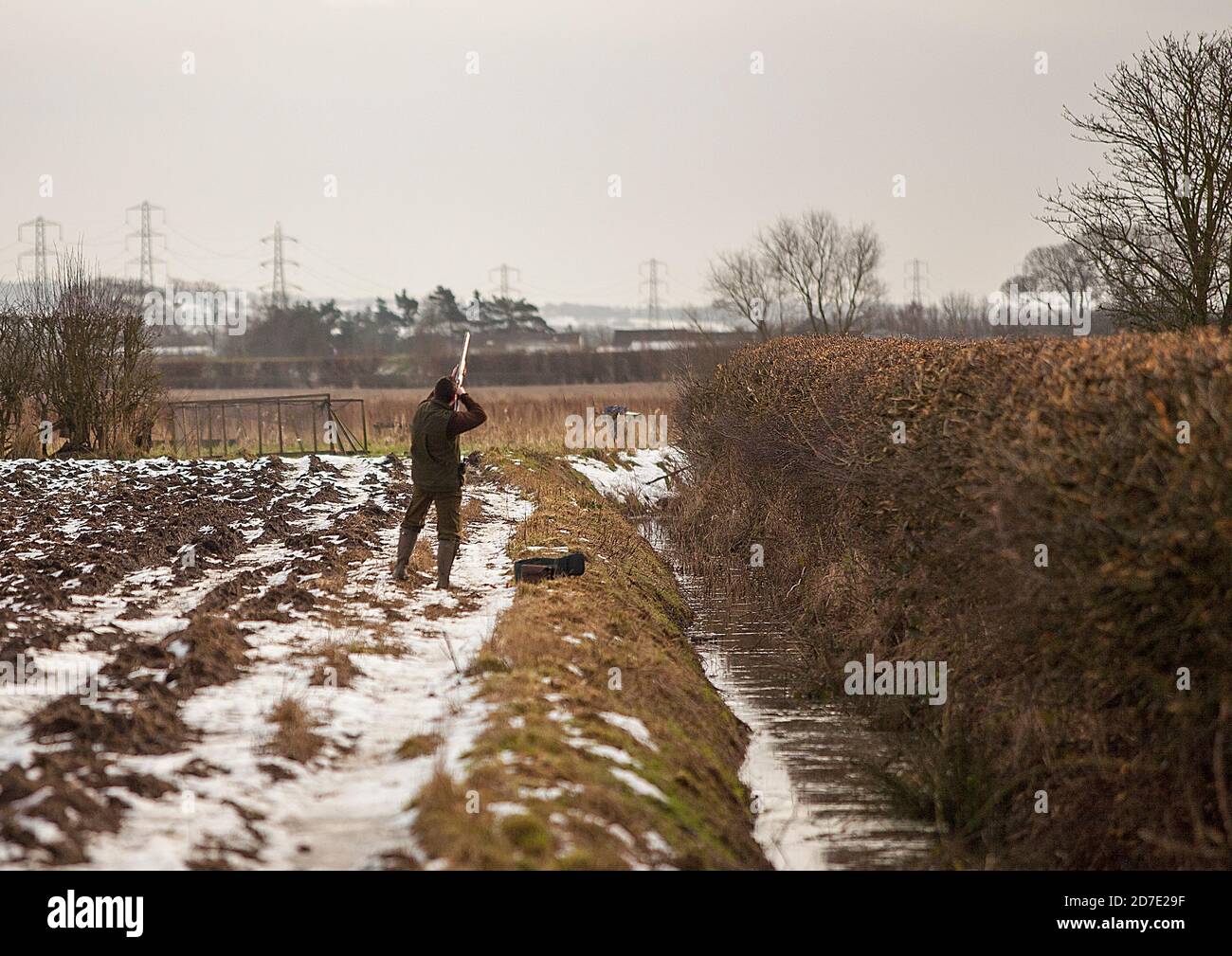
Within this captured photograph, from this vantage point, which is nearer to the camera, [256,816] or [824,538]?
[256,816]

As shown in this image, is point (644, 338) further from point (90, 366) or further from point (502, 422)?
point (90, 366)

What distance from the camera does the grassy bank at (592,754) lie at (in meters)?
6.42

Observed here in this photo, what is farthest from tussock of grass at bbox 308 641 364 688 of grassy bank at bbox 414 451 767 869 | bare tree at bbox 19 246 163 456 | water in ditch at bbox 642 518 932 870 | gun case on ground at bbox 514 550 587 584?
bare tree at bbox 19 246 163 456

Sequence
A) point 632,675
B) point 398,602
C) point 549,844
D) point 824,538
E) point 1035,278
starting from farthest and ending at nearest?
point 1035,278 → point 824,538 → point 398,602 → point 632,675 → point 549,844

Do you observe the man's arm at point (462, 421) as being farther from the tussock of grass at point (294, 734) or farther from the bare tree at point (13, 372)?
the bare tree at point (13, 372)

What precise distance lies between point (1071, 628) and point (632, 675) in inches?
151

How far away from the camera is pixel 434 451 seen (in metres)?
13.5

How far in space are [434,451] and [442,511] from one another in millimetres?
610

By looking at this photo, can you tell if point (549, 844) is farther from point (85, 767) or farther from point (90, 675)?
point (90, 675)

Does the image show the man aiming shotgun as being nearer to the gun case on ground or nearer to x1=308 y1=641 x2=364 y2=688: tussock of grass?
the gun case on ground

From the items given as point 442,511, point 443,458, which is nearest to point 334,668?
point 442,511

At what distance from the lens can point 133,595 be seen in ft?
42.5

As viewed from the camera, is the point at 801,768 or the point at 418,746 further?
the point at 801,768
